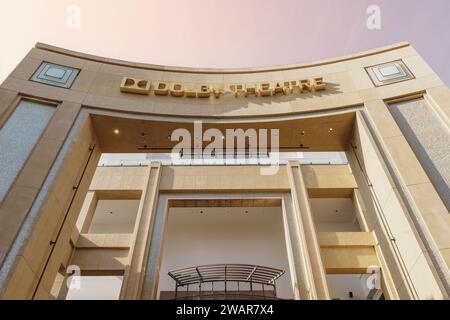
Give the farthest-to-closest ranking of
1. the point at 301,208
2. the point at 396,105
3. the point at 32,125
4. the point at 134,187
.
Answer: the point at 134,187 < the point at 301,208 < the point at 396,105 < the point at 32,125

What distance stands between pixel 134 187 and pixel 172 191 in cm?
352

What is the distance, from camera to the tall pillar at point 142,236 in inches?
401

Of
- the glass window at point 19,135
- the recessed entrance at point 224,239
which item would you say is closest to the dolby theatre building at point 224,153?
the glass window at point 19,135

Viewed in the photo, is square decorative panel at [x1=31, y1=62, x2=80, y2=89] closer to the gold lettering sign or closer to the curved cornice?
the curved cornice

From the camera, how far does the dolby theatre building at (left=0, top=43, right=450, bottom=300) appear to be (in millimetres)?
6355

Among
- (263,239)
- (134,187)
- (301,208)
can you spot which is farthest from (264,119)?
(263,239)

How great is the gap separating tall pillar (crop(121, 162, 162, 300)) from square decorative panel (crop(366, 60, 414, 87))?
32.4 feet

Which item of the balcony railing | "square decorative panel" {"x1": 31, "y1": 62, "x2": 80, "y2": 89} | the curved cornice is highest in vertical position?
the curved cornice

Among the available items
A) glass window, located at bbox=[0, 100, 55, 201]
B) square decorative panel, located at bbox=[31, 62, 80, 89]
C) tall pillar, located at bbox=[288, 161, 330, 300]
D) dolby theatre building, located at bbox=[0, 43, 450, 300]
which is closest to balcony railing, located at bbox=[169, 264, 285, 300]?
dolby theatre building, located at bbox=[0, 43, 450, 300]

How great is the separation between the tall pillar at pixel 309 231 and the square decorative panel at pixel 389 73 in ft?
20.5

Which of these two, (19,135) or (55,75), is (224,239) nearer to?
(55,75)

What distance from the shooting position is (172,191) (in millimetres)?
13805

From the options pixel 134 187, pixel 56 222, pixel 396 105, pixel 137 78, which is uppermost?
pixel 134 187
